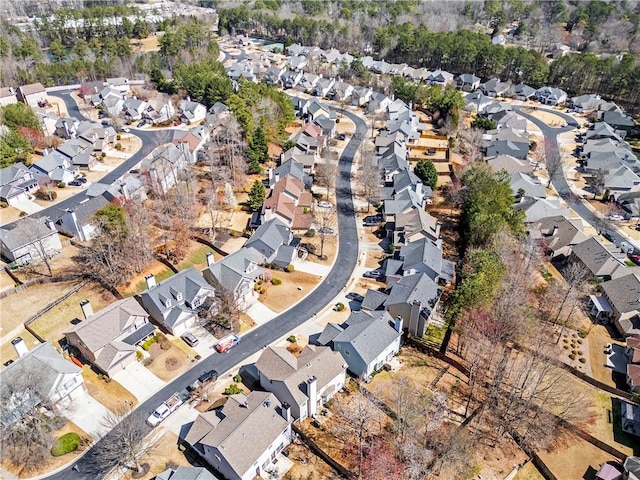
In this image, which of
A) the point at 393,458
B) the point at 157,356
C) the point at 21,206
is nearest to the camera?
the point at 393,458

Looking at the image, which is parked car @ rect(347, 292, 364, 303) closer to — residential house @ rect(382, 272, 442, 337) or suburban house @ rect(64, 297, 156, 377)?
residential house @ rect(382, 272, 442, 337)

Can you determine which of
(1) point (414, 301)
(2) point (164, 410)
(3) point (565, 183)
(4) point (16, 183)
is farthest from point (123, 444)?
(3) point (565, 183)

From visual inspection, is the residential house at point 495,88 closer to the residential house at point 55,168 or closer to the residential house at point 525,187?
the residential house at point 525,187

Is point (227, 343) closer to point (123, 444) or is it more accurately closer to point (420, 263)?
point (123, 444)

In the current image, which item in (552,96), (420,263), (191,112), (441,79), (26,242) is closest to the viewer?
(420,263)

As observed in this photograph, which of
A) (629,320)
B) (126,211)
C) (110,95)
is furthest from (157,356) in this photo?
(110,95)

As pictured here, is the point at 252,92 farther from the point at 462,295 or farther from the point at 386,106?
the point at 462,295

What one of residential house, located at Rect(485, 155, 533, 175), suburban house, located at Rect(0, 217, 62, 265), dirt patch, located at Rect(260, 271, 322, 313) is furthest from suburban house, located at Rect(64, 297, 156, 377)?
residential house, located at Rect(485, 155, 533, 175)

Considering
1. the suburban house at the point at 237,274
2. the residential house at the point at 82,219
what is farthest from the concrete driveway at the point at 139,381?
the residential house at the point at 82,219
